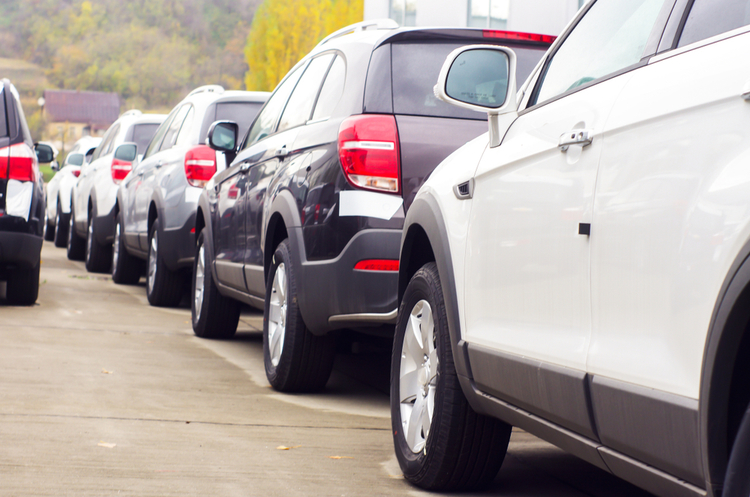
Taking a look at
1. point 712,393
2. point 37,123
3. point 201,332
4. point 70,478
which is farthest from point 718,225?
point 37,123

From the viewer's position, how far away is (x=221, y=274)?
21.9 feet

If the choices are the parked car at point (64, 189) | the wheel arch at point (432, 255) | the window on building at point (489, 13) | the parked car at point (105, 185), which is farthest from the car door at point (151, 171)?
the window on building at point (489, 13)

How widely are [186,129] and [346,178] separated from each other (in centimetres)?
463

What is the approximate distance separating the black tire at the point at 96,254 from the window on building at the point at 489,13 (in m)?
7.93

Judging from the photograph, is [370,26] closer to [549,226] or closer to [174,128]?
[549,226]

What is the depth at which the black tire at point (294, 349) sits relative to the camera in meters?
4.99

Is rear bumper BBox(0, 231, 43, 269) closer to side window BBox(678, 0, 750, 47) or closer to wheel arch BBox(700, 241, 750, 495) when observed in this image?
side window BBox(678, 0, 750, 47)

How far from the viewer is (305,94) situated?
18.7 feet

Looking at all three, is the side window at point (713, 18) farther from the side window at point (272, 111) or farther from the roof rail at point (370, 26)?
the side window at point (272, 111)

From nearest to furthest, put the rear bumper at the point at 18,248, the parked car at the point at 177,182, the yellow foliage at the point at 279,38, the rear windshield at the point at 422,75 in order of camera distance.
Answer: the rear windshield at the point at 422,75 < the rear bumper at the point at 18,248 < the parked car at the point at 177,182 < the yellow foliage at the point at 279,38

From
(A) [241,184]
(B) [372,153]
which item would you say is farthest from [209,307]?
(B) [372,153]

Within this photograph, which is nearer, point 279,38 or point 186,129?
point 186,129

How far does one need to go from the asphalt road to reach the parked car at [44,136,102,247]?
9.72 metres

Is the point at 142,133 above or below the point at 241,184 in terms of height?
above
